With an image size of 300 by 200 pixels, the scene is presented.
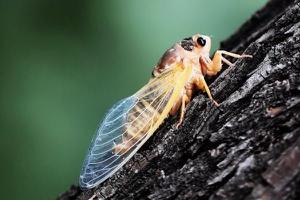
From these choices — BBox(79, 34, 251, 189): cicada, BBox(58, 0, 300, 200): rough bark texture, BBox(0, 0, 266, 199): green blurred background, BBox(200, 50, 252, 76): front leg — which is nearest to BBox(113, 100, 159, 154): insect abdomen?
BBox(79, 34, 251, 189): cicada

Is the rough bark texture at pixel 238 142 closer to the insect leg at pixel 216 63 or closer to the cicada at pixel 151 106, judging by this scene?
the cicada at pixel 151 106

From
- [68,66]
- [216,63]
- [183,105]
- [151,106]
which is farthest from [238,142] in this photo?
[68,66]

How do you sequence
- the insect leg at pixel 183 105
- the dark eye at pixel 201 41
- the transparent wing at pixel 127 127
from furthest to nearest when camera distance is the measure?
the dark eye at pixel 201 41
the transparent wing at pixel 127 127
the insect leg at pixel 183 105

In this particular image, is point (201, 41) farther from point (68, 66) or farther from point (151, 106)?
→ point (68, 66)

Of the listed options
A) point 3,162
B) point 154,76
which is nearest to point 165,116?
point 154,76

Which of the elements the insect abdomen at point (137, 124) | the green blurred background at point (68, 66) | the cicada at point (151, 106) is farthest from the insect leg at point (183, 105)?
the green blurred background at point (68, 66)

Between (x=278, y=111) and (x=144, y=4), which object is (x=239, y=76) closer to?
(x=278, y=111)
